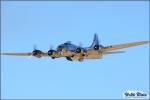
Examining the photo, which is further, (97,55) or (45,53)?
(45,53)

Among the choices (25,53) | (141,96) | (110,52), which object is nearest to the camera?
(141,96)

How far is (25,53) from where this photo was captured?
83.9 m

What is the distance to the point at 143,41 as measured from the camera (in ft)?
234

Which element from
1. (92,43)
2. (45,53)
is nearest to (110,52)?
(92,43)

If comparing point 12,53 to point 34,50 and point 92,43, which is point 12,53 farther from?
point 92,43

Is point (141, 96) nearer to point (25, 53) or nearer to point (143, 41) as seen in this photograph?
point (143, 41)

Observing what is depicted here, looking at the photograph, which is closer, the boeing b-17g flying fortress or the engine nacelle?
the boeing b-17g flying fortress

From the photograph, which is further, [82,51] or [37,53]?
[37,53]

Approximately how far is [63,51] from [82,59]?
3.55 metres

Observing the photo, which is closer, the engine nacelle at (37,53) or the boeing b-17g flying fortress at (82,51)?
the boeing b-17g flying fortress at (82,51)

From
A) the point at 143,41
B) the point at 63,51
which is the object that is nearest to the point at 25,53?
the point at 63,51

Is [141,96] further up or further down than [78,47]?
further down

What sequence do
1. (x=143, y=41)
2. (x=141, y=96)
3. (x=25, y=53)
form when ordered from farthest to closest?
(x=25, y=53)
(x=143, y=41)
(x=141, y=96)

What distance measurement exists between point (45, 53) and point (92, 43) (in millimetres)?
9007
